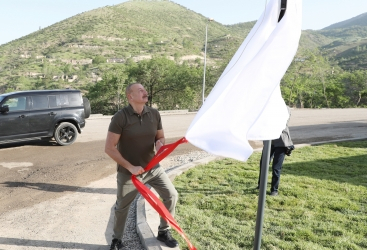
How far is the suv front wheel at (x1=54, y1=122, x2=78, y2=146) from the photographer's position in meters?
10.4

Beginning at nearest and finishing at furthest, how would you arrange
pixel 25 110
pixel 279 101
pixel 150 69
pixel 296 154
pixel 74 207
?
pixel 279 101 → pixel 74 207 → pixel 296 154 → pixel 25 110 → pixel 150 69

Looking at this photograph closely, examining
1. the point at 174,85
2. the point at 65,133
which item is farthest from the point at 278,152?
the point at 174,85

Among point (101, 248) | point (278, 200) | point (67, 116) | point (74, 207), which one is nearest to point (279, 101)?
point (101, 248)

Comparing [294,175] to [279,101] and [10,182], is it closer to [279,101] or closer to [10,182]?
[279,101]

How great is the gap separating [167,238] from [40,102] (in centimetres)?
786

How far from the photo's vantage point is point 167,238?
3.96 m

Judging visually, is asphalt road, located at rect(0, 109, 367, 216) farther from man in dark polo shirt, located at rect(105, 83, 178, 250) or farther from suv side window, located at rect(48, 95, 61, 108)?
man in dark polo shirt, located at rect(105, 83, 178, 250)

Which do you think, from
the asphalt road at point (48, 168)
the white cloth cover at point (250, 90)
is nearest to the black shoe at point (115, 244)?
the white cloth cover at point (250, 90)

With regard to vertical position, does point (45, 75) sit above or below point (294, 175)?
above

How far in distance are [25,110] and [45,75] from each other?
7982cm

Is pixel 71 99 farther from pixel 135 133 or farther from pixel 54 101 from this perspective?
pixel 135 133

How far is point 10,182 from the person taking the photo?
6.88 m

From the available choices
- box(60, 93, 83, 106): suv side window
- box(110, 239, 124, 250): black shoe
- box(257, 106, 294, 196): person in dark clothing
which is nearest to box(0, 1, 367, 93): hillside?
box(60, 93, 83, 106): suv side window

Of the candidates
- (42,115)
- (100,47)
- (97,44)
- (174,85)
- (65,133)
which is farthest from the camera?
(97,44)
